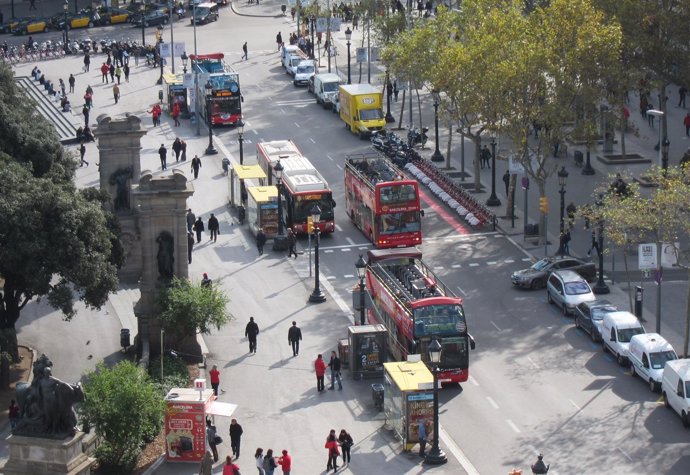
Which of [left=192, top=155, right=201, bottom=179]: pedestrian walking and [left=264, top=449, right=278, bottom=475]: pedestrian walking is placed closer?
[left=264, top=449, right=278, bottom=475]: pedestrian walking

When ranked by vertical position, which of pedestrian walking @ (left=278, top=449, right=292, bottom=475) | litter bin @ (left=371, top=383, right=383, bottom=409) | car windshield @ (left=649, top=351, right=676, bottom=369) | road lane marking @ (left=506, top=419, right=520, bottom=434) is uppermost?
car windshield @ (left=649, top=351, right=676, bottom=369)

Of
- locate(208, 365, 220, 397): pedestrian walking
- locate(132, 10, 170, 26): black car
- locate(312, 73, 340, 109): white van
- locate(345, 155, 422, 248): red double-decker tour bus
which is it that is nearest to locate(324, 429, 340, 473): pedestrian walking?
locate(208, 365, 220, 397): pedestrian walking

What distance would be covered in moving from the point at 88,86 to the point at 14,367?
51987 mm

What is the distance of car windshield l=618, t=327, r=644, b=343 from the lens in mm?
58375

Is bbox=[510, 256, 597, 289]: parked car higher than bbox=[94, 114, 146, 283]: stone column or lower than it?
lower

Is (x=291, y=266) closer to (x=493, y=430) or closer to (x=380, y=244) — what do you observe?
(x=380, y=244)

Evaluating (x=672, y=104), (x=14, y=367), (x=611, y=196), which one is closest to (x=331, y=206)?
(x=611, y=196)

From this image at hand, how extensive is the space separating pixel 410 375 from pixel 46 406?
1601 centimetres

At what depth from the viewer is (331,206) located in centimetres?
7531

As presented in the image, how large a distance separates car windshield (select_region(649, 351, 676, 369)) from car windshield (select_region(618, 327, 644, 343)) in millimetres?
2437

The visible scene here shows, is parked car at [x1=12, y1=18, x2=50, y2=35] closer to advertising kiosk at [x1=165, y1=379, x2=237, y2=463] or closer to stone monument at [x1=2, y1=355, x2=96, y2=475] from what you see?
advertising kiosk at [x1=165, y1=379, x2=237, y2=463]

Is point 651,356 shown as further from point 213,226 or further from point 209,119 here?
point 209,119

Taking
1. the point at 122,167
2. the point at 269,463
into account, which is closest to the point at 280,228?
the point at 122,167

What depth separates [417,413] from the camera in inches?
2003
